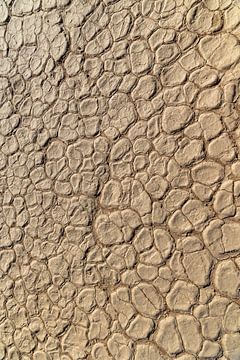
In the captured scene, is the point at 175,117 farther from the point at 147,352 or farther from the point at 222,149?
the point at 147,352

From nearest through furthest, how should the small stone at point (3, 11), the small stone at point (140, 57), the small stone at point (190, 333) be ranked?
1. the small stone at point (190, 333)
2. the small stone at point (140, 57)
3. the small stone at point (3, 11)

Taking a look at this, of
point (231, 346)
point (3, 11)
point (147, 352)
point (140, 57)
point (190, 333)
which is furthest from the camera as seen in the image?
point (3, 11)

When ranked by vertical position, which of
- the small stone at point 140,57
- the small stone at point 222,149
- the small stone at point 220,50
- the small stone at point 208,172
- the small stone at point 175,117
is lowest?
the small stone at point 208,172

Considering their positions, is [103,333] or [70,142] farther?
[70,142]

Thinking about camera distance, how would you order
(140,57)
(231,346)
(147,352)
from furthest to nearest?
(140,57) → (147,352) → (231,346)

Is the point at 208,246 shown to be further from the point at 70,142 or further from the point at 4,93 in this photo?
the point at 4,93

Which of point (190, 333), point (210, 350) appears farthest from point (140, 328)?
point (210, 350)

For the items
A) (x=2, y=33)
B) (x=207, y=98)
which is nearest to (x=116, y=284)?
(x=207, y=98)

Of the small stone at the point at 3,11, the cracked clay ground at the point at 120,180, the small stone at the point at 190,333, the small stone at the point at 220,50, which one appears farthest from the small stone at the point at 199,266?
the small stone at the point at 3,11

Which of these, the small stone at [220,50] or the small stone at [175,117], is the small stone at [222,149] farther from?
the small stone at [220,50]
